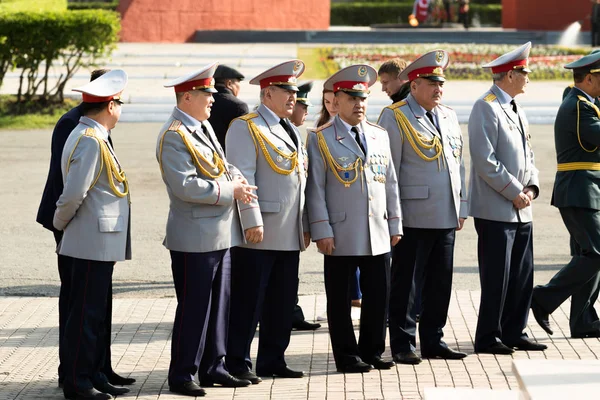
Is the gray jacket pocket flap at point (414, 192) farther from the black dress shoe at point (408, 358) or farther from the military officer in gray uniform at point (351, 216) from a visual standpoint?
the black dress shoe at point (408, 358)

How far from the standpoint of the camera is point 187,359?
5949 mm

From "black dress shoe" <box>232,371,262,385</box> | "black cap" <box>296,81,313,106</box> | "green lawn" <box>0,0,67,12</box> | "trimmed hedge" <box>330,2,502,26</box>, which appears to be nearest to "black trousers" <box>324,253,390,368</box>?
"black dress shoe" <box>232,371,262,385</box>

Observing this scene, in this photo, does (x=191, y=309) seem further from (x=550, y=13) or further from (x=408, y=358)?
(x=550, y=13)

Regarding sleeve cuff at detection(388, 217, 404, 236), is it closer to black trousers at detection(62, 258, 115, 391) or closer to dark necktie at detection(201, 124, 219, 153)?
dark necktie at detection(201, 124, 219, 153)

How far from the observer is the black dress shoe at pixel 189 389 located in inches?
233

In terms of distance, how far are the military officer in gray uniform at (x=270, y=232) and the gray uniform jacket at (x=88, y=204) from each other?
32.7 inches

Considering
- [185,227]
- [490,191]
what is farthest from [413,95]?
[185,227]

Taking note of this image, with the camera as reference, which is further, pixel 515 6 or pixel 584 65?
pixel 515 6

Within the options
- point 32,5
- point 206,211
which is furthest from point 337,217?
point 32,5

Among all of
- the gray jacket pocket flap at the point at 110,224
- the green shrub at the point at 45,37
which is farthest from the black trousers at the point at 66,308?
the green shrub at the point at 45,37

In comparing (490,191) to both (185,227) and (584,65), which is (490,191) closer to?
(584,65)

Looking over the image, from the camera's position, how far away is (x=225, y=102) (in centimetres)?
749

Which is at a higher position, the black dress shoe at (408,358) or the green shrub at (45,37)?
the green shrub at (45,37)

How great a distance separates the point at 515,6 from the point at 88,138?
34.2m
